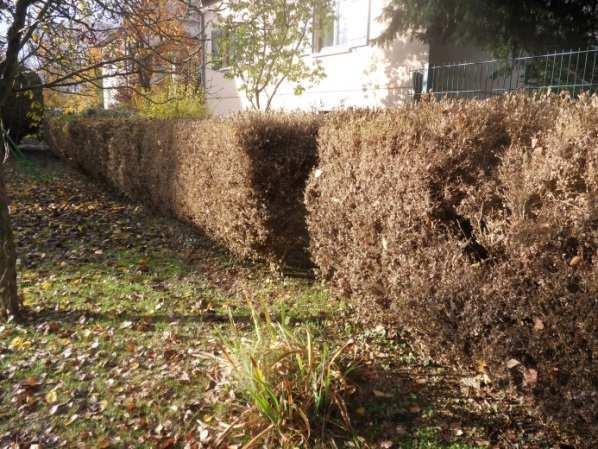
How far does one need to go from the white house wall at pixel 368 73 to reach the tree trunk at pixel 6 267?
523 cm

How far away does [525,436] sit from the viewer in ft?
8.71

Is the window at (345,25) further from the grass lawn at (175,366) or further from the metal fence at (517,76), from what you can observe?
the grass lawn at (175,366)

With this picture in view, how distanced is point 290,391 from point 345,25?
10.5m

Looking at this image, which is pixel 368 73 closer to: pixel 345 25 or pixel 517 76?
pixel 345 25

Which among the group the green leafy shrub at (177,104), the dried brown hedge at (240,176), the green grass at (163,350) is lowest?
the green grass at (163,350)

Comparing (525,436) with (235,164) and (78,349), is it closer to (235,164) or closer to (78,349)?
(78,349)

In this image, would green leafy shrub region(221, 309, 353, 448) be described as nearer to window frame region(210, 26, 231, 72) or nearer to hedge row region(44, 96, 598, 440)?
hedge row region(44, 96, 598, 440)

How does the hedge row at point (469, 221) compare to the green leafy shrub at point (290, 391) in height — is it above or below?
above

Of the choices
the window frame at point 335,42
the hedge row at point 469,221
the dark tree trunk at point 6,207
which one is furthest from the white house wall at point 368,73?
the dark tree trunk at point 6,207

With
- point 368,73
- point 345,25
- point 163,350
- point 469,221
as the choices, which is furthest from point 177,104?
point 469,221

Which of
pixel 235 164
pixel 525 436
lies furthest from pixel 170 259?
pixel 525 436

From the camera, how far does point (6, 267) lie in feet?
14.6

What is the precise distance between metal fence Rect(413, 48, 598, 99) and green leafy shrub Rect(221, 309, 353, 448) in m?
4.74

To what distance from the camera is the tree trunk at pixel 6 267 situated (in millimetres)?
4387
